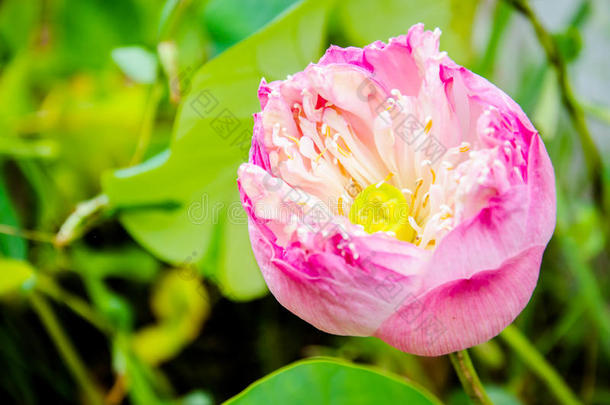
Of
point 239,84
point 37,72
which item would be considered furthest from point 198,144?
point 37,72

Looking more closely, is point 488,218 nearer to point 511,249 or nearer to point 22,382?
point 511,249

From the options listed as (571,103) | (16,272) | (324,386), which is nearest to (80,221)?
(16,272)

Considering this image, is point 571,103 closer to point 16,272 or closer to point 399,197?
point 399,197

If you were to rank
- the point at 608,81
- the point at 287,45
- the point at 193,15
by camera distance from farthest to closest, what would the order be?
the point at 608,81 → the point at 193,15 → the point at 287,45

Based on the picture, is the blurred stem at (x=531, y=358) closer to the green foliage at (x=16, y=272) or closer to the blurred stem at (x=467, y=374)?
the blurred stem at (x=467, y=374)

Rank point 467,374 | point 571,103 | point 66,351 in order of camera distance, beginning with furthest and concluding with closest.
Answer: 1. point 66,351
2. point 571,103
3. point 467,374

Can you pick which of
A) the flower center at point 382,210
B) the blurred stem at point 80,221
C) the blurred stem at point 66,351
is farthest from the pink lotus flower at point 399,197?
the blurred stem at point 66,351

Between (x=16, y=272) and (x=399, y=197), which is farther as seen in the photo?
(x=16, y=272)
